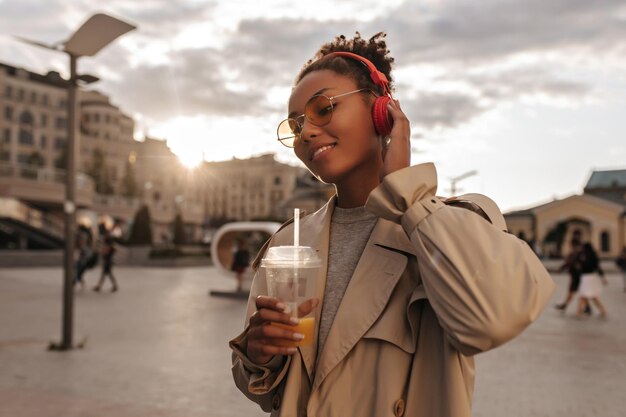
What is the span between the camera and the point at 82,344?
28.1 feet

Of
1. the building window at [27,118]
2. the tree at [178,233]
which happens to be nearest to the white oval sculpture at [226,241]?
the tree at [178,233]

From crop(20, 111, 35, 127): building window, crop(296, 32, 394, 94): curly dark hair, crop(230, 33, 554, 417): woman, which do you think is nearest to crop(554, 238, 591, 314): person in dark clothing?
crop(296, 32, 394, 94): curly dark hair

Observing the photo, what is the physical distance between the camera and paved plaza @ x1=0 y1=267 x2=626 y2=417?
5.54 metres

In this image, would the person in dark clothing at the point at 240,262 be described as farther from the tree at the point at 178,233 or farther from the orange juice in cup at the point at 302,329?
the tree at the point at 178,233

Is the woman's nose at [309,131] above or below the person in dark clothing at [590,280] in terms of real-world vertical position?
above

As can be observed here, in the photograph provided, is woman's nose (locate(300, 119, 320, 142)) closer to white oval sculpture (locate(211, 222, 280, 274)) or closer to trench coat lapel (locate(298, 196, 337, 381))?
trench coat lapel (locate(298, 196, 337, 381))

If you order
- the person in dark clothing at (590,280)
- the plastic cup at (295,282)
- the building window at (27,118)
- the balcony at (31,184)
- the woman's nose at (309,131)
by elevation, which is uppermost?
the building window at (27,118)

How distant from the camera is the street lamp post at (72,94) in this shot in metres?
7.96

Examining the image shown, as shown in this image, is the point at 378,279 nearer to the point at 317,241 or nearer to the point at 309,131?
the point at 317,241

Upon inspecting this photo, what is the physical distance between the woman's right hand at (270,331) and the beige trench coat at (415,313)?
0.13m

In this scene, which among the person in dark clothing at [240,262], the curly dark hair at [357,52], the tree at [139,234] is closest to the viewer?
the curly dark hair at [357,52]

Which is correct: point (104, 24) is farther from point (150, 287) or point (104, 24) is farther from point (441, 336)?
point (150, 287)

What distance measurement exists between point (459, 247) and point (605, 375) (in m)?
6.80

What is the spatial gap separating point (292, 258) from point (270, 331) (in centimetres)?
19
